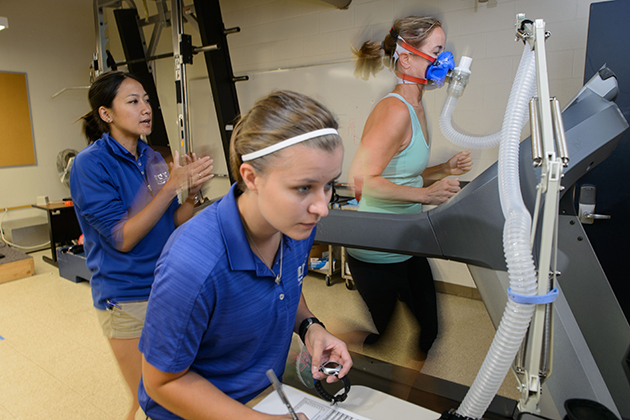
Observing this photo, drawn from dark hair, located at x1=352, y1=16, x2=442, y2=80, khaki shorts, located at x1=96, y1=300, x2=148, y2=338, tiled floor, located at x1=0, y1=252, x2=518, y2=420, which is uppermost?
dark hair, located at x1=352, y1=16, x2=442, y2=80

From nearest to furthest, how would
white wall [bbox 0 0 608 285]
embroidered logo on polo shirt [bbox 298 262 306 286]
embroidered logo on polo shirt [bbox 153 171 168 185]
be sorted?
embroidered logo on polo shirt [bbox 298 262 306 286]
embroidered logo on polo shirt [bbox 153 171 168 185]
white wall [bbox 0 0 608 285]

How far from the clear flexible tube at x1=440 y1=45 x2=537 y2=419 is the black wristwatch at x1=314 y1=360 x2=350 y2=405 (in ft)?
0.68

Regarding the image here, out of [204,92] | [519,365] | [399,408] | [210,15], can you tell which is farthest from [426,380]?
[204,92]

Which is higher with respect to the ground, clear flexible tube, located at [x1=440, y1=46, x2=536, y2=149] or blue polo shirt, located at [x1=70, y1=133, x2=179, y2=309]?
clear flexible tube, located at [x1=440, y1=46, x2=536, y2=149]

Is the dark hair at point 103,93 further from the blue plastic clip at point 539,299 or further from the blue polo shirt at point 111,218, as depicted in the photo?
the blue plastic clip at point 539,299

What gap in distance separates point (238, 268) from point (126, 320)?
80cm

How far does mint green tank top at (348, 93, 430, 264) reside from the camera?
1295 mm

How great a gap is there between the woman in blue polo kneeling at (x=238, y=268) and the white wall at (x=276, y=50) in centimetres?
228

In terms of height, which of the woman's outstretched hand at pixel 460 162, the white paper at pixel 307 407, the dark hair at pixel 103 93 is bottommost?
the white paper at pixel 307 407

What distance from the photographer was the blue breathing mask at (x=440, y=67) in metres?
1.32

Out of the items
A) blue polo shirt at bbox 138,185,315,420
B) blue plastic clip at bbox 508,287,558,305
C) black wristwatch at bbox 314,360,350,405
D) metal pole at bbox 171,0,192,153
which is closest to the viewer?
blue plastic clip at bbox 508,287,558,305

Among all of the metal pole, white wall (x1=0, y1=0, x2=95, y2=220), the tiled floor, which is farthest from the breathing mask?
white wall (x1=0, y1=0, x2=95, y2=220)

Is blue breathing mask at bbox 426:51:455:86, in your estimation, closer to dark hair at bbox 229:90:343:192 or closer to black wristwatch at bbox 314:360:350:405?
dark hair at bbox 229:90:343:192

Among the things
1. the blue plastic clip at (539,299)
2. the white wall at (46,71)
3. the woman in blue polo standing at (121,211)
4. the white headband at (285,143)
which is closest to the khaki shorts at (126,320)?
the woman in blue polo standing at (121,211)
